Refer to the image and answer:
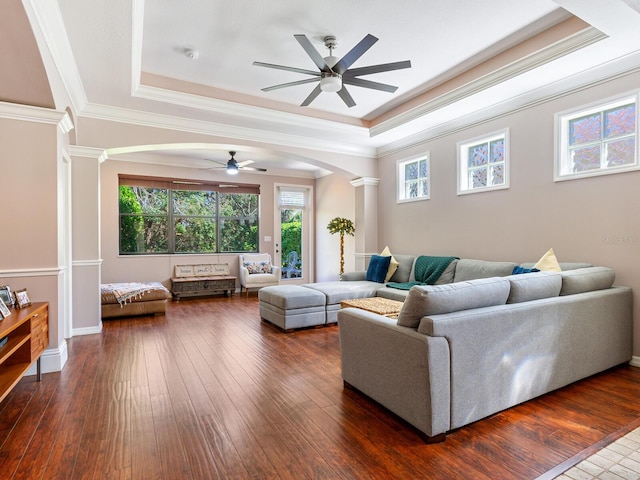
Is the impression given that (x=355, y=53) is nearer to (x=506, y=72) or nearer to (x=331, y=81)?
(x=331, y=81)

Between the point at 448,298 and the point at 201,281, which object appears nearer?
the point at 448,298

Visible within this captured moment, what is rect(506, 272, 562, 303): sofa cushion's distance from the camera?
2447 millimetres

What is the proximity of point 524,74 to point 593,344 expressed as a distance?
2646 mm

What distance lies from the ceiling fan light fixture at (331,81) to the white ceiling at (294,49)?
43 cm

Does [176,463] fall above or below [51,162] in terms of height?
below

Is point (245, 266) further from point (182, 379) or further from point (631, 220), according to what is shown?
point (631, 220)

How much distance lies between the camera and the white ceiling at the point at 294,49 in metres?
2.88

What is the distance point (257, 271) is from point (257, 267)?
94 mm

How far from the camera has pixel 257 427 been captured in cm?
221

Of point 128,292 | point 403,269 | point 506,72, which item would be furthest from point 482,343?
point 128,292

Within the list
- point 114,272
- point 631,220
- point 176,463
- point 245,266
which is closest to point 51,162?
point 176,463

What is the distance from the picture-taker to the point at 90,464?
1857 mm

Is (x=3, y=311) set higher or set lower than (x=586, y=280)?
lower

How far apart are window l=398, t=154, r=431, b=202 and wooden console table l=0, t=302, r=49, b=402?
507cm
